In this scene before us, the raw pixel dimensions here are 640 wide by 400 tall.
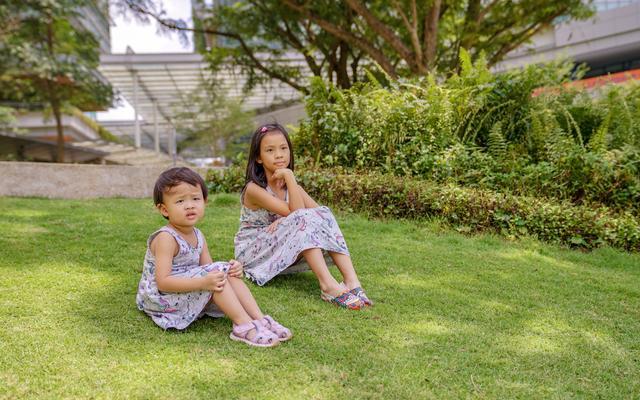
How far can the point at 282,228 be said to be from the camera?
3.61 metres

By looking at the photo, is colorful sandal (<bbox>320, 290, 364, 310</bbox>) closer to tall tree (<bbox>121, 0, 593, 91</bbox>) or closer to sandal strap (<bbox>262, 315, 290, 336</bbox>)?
sandal strap (<bbox>262, 315, 290, 336</bbox>)

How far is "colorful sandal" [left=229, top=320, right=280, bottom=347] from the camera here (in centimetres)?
266

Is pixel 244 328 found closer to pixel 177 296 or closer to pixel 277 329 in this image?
pixel 277 329

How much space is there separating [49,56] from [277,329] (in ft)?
52.5

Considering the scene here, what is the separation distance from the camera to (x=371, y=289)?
3.79 m

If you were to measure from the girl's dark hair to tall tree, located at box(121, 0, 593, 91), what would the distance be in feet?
23.7

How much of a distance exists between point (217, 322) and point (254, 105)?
3496cm

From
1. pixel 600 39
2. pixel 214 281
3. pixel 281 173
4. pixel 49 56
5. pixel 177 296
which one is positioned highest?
pixel 600 39

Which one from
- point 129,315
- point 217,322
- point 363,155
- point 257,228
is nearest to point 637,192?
point 363,155

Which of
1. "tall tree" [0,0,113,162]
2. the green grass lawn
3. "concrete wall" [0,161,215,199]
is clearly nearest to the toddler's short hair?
the green grass lawn

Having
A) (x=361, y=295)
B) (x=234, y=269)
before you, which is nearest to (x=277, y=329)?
(x=234, y=269)

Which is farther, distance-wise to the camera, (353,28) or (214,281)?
(353,28)

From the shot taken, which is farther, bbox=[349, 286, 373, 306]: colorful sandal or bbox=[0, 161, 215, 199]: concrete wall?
bbox=[0, 161, 215, 199]: concrete wall

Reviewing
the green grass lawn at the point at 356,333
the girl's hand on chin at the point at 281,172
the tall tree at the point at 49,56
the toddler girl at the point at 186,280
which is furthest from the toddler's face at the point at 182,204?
the tall tree at the point at 49,56
